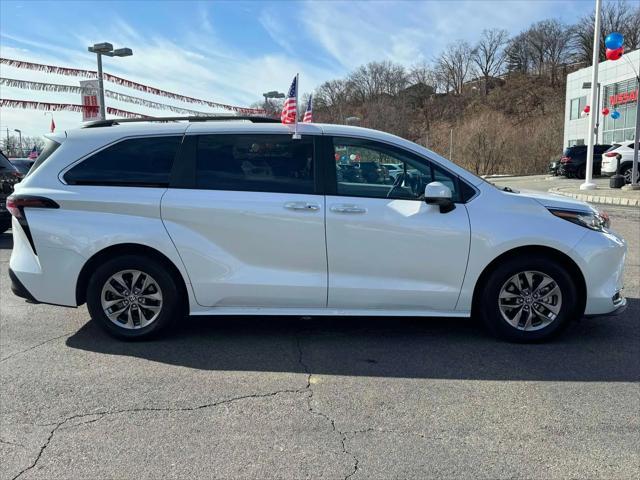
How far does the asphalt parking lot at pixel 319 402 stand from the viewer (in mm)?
2953

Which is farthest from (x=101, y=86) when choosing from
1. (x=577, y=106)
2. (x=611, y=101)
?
(x=577, y=106)

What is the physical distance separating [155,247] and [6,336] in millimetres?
1764

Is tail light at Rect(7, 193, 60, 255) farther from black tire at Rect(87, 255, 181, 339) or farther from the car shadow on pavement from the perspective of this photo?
the car shadow on pavement

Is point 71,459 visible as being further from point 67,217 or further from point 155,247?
point 67,217

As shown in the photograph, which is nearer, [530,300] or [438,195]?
[438,195]

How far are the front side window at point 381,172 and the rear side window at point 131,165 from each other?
1447 mm

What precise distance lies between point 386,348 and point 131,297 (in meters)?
2.20

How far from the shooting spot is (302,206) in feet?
14.9

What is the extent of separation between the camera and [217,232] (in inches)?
181

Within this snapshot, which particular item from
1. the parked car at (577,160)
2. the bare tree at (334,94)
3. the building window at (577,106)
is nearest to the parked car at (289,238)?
the parked car at (577,160)

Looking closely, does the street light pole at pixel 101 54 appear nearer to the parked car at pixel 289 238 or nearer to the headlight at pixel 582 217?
the parked car at pixel 289 238

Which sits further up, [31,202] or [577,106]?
[577,106]

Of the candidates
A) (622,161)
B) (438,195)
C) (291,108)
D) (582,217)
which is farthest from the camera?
(622,161)

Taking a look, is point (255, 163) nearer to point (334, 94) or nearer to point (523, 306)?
point (523, 306)
